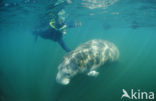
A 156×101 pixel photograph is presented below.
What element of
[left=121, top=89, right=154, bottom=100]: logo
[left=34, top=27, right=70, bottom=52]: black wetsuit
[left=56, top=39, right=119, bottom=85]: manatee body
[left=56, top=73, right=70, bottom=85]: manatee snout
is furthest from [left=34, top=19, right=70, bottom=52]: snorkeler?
[left=121, top=89, right=154, bottom=100]: logo

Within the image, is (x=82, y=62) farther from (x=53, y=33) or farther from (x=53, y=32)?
(x=53, y=33)

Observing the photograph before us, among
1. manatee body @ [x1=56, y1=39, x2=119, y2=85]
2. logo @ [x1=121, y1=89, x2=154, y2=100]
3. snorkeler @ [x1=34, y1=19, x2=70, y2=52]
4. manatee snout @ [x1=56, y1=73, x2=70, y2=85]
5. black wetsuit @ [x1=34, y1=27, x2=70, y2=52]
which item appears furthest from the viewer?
black wetsuit @ [x1=34, y1=27, x2=70, y2=52]

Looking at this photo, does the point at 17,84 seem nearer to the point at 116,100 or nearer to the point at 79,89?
the point at 79,89

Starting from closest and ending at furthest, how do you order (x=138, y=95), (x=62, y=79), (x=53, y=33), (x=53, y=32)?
(x=62, y=79) < (x=138, y=95) < (x=53, y=32) < (x=53, y=33)

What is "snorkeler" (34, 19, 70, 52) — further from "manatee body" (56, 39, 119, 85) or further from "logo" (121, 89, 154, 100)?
"logo" (121, 89, 154, 100)

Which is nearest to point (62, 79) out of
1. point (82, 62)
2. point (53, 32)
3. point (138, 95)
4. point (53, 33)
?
point (82, 62)

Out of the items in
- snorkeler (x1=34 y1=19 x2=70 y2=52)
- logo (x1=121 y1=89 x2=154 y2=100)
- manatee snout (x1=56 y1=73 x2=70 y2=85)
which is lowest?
logo (x1=121 y1=89 x2=154 y2=100)

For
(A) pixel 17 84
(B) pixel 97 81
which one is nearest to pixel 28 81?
(A) pixel 17 84

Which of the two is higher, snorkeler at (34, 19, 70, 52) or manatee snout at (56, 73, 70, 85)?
snorkeler at (34, 19, 70, 52)

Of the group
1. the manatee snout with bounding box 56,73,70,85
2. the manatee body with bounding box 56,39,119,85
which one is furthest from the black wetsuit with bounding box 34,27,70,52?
the manatee snout with bounding box 56,73,70,85

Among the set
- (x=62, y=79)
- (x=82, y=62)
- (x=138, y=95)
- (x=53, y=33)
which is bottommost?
(x=138, y=95)

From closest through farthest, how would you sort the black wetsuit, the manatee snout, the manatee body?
the manatee snout
the manatee body
the black wetsuit

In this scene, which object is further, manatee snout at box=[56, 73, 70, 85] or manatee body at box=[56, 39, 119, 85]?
manatee body at box=[56, 39, 119, 85]

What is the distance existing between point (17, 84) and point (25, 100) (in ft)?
13.0
